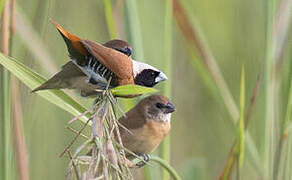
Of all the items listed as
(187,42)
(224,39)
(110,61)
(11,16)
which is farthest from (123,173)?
(224,39)

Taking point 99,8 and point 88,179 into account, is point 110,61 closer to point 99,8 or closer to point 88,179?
point 88,179

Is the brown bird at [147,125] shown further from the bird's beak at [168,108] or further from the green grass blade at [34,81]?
the green grass blade at [34,81]

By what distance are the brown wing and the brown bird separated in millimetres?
960

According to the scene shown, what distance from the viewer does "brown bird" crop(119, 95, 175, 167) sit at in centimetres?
261

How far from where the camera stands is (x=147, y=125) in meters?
2.77

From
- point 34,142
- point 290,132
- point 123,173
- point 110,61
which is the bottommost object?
point 34,142

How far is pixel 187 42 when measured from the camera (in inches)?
93.7

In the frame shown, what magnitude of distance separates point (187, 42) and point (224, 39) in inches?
36.1

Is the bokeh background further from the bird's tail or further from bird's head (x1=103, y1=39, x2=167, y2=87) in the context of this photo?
the bird's tail

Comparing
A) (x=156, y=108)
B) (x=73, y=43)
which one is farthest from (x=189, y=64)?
(x=73, y=43)

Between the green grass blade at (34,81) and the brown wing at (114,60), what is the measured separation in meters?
0.15

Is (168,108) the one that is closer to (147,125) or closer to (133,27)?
(147,125)

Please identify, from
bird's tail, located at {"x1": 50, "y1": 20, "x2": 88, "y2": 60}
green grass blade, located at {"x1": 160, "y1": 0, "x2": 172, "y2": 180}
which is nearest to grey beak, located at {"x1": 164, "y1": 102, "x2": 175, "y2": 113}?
green grass blade, located at {"x1": 160, "y1": 0, "x2": 172, "y2": 180}

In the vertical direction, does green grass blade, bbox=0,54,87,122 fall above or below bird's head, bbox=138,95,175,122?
above
